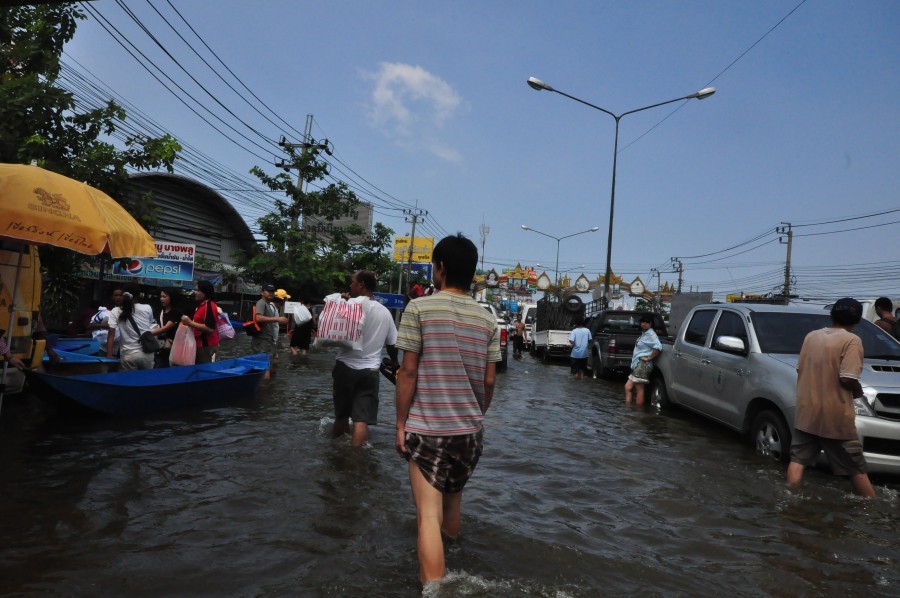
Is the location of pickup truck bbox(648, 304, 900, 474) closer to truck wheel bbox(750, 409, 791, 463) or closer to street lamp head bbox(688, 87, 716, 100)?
truck wheel bbox(750, 409, 791, 463)

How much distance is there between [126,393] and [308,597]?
→ 15.7ft

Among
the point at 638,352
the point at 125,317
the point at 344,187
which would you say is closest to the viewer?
the point at 125,317

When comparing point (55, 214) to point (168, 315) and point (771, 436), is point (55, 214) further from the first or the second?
point (771, 436)

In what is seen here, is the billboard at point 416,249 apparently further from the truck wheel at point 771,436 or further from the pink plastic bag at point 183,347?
the truck wheel at point 771,436

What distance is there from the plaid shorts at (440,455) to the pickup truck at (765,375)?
4.31 metres

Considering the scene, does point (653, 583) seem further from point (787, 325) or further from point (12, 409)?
point (12, 409)

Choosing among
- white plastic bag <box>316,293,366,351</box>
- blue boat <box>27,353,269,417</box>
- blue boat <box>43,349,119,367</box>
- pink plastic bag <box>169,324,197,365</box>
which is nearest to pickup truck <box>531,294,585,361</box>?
blue boat <box>27,353,269,417</box>

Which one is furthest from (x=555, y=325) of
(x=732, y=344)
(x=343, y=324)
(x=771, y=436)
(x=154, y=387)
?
(x=343, y=324)

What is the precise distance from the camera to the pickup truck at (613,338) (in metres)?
15.2

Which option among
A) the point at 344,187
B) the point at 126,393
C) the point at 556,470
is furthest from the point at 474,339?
the point at 344,187

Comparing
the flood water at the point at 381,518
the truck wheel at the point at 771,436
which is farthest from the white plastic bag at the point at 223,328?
the truck wheel at the point at 771,436

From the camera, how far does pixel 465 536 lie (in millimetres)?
4078

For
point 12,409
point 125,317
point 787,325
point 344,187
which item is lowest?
point 12,409

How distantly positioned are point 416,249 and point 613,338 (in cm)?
5620
